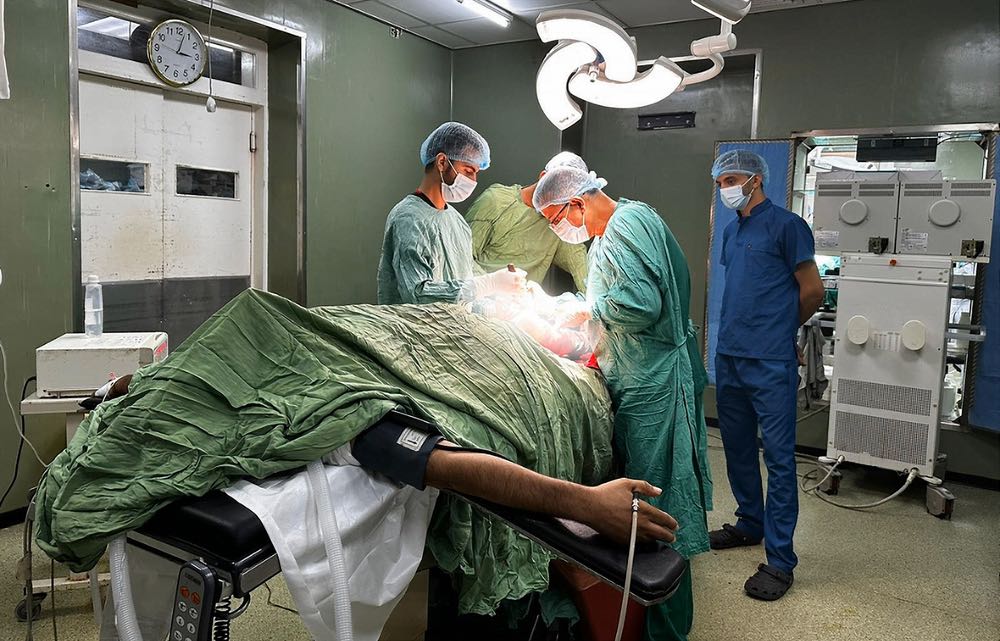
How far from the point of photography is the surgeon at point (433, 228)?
286 centimetres

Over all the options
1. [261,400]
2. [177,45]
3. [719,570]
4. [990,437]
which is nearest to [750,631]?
[719,570]

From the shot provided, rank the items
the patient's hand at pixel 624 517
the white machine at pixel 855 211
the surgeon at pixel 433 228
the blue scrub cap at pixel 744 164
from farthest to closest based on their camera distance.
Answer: the white machine at pixel 855 211 < the blue scrub cap at pixel 744 164 < the surgeon at pixel 433 228 < the patient's hand at pixel 624 517

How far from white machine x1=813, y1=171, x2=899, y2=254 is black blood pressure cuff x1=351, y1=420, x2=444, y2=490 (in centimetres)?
317

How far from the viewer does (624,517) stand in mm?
1150

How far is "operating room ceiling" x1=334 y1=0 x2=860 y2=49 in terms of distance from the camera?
14.2ft

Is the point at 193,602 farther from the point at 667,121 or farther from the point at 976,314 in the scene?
the point at 667,121

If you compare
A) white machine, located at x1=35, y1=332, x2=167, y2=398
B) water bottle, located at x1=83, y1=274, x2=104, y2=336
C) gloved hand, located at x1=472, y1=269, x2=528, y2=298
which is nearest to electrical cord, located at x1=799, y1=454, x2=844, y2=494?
gloved hand, located at x1=472, y1=269, x2=528, y2=298

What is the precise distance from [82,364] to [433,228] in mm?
1423

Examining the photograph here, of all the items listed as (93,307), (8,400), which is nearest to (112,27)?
(93,307)

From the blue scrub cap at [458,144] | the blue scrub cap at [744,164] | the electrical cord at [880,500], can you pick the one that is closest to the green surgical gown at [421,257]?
the blue scrub cap at [458,144]

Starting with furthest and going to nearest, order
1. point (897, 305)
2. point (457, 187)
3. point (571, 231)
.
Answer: point (897, 305), point (457, 187), point (571, 231)

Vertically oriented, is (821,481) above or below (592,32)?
below

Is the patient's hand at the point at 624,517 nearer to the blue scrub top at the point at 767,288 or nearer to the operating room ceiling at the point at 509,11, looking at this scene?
the blue scrub top at the point at 767,288

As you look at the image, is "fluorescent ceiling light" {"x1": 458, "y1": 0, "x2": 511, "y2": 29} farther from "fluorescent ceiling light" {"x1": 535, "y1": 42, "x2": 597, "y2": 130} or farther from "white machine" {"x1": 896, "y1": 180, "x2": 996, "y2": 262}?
"white machine" {"x1": 896, "y1": 180, "x2": 996, "y2": 262}
